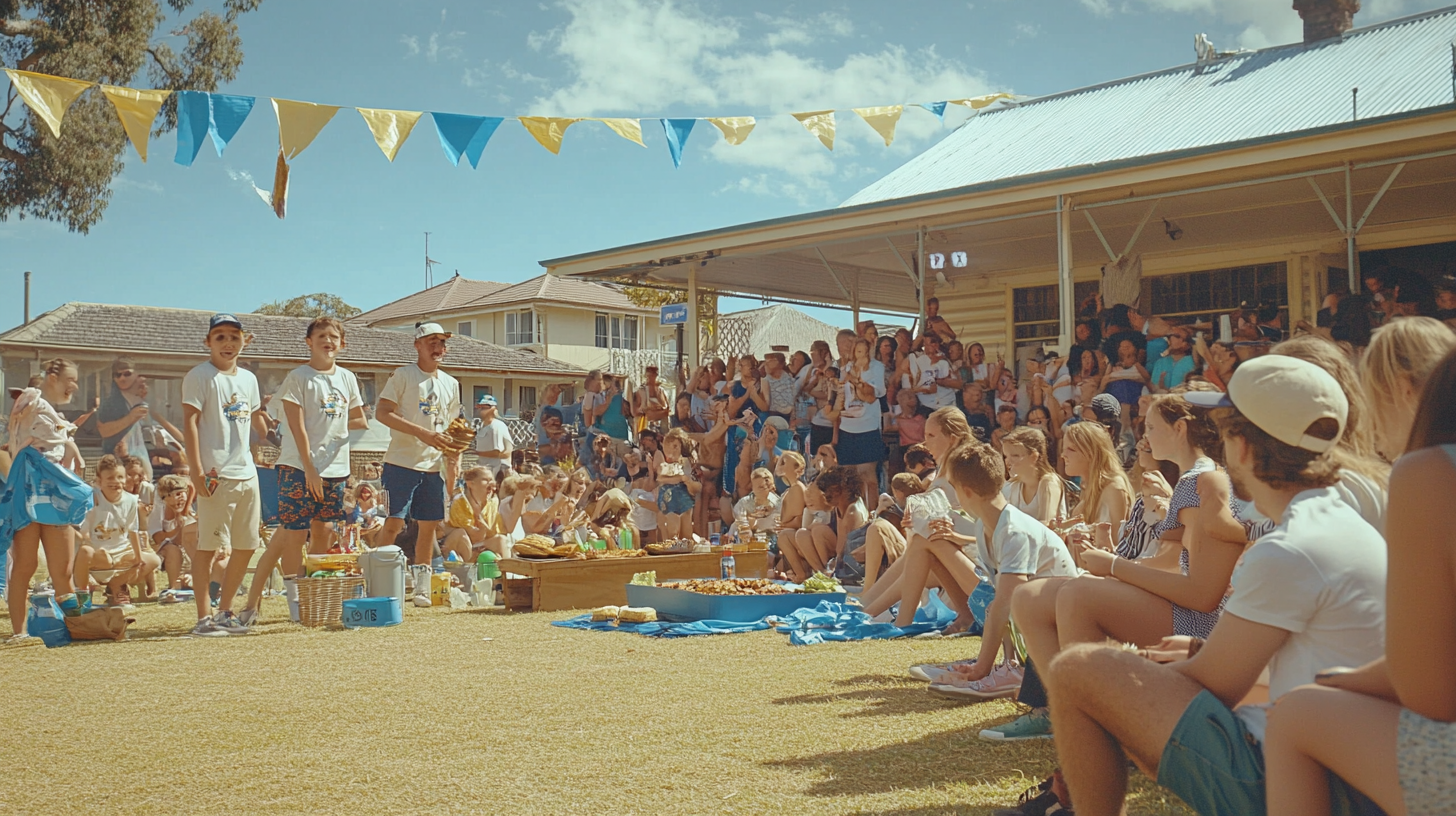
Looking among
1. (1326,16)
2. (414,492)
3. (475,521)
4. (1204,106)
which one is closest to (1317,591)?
(414,492)

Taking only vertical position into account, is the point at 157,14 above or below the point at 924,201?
above

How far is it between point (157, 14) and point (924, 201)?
59.8ft

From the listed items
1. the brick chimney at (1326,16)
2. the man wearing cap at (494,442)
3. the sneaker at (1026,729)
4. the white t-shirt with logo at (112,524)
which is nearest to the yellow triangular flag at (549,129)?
the man wearing cap at (494,442)

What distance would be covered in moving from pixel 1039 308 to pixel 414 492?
11.7 metres

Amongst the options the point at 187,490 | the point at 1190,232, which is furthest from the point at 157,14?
the point at 1190,232

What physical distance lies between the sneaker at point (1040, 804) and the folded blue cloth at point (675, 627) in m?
4.39

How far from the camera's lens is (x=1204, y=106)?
15781mm

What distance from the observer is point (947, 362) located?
1213cm

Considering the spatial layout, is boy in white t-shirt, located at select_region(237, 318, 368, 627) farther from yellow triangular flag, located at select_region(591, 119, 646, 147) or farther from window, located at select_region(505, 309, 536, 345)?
window, located at select_region(505, 309, 536, 345)

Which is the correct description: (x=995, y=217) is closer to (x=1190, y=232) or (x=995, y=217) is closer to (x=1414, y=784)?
(x=1190, y=232)

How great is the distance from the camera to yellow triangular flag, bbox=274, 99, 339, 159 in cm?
965

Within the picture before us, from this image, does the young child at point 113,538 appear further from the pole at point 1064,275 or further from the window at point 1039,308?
the window at point 1039,308

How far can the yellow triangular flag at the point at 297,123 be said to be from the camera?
965 cm

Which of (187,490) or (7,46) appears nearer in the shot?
(187,490)
